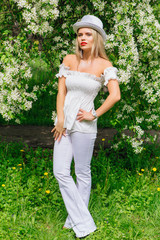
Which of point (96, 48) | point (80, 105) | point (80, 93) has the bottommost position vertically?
point (80, 105)

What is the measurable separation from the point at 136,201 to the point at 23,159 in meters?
2.02

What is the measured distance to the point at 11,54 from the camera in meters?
3.70

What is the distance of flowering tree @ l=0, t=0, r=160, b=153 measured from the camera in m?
3.70

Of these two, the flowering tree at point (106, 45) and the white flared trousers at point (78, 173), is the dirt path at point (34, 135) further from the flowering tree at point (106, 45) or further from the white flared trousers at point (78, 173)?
the white flared trousers at point (78, 173)

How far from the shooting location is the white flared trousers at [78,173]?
3.27m

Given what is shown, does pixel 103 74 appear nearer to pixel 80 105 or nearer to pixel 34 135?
pixel 80 105

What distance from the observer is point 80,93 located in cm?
325

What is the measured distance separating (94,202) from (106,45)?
192 centimetres

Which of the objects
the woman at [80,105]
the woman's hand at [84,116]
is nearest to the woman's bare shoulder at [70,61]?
the woman at [80,105]

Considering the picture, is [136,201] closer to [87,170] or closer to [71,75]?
[87,170]

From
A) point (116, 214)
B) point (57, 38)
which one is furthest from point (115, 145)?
point (57, 38)

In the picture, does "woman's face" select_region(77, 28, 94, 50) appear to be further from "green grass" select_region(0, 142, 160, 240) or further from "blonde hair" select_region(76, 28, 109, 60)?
"green grass" select_region(0, 142, 160, 240)

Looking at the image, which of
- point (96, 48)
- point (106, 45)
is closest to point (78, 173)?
point (96, 48)

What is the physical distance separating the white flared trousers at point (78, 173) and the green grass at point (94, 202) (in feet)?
0.59
